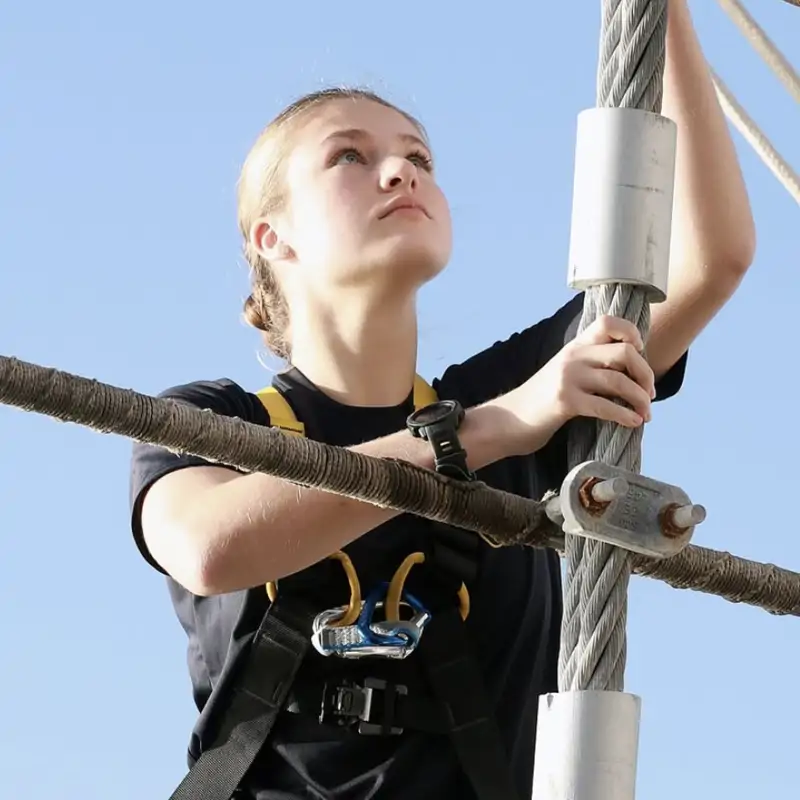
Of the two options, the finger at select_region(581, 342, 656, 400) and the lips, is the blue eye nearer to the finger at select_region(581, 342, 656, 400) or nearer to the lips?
the lips

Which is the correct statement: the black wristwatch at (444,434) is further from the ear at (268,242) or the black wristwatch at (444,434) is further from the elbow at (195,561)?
the ear at (268,242)

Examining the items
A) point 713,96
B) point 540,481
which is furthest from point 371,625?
point 713,96

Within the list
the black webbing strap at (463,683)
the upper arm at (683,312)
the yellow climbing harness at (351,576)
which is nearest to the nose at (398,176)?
the yellow climbing harness at (351,576)

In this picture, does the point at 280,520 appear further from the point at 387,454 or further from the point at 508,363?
the point at 508,363

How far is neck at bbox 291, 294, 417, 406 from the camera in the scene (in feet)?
12.3

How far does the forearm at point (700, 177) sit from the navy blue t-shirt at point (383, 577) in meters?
0.26

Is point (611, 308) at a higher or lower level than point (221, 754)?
higher

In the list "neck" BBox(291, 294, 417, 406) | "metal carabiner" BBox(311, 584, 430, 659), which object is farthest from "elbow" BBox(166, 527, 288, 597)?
"neck" BBox(291, 294, 417, 406)

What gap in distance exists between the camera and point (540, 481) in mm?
3697

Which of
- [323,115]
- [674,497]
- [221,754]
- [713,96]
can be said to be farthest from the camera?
[323,115]

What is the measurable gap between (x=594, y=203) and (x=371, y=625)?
87 cm

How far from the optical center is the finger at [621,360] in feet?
9.21

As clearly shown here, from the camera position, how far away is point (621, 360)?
2811mm

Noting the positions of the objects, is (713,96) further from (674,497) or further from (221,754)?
(221,754)
